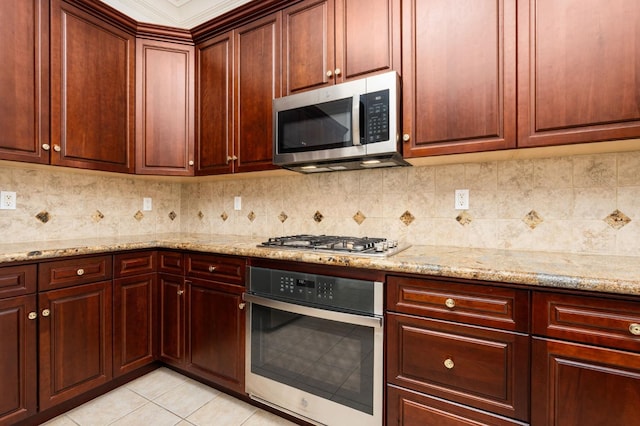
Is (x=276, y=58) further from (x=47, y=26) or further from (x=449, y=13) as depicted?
(x=47, y=26)

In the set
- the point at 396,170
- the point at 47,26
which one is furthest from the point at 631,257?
the point at 47,26

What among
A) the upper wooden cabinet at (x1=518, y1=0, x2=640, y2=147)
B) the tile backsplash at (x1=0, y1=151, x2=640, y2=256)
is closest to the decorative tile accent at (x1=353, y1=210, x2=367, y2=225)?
the tile backsplash at (x1=0, y1=151, x2=640, y2=256)

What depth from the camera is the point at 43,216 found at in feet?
6.79

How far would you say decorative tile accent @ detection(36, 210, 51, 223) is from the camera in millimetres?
2051

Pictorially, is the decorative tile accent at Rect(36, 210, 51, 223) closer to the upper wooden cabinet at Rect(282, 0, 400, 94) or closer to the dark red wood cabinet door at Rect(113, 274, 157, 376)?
the dark red wood cabinet door at Rect(113, 274, 157, 376)

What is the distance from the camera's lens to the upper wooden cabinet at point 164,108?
2.22m

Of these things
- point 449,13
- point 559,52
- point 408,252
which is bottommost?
point 408,252

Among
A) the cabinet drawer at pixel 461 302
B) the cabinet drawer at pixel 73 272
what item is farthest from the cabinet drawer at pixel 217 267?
the cabinet drawer at pixel 461 302

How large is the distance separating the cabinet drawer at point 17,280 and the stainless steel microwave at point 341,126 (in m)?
1.37

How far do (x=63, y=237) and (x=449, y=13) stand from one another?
2690mm

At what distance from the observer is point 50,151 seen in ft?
5.92

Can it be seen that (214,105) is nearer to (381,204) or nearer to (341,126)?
(341,126)

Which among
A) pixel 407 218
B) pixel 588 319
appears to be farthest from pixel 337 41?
pixel 588 319

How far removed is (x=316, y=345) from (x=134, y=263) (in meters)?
1.31
